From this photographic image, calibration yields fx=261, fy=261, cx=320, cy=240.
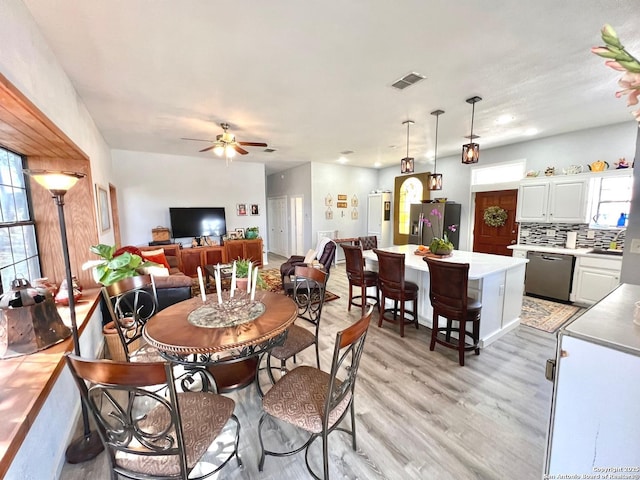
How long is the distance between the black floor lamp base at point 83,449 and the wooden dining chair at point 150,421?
2.17ft

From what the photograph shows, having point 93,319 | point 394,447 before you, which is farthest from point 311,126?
point 394,447

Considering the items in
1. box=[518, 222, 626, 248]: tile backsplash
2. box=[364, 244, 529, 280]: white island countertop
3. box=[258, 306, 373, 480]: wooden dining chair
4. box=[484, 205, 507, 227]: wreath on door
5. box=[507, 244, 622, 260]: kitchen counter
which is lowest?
box=[258, 306, 373, 480]: wooden dining chair

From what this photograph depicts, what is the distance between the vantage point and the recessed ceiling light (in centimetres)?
360

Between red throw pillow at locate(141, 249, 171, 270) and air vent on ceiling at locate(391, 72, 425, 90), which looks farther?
red throw pillow at locate(141, 249, 171, 270)

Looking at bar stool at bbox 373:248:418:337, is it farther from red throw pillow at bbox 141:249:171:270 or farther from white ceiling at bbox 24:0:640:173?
red throw pillow at bbox 141:249:171:270

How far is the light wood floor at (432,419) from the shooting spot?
1.55 m

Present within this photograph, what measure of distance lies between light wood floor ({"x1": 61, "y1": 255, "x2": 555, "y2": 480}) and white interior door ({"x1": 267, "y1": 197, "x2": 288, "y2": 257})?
19.6 feet

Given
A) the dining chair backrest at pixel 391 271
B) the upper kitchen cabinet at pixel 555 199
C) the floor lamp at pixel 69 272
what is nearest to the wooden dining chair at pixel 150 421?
the floor lamp at pixel 69 272

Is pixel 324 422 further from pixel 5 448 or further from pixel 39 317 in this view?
pixel 39 317

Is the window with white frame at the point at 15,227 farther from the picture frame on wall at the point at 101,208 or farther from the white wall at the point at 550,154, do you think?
the white wall at the point at 550,154

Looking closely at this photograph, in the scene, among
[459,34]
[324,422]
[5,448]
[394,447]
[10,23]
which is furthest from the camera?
[459,34]

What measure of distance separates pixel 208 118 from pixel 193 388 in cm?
327

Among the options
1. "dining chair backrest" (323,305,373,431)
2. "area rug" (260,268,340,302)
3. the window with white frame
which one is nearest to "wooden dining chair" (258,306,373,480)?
"dining chair backrest" (323,305,373,431)

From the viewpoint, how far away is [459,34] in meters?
1.92
